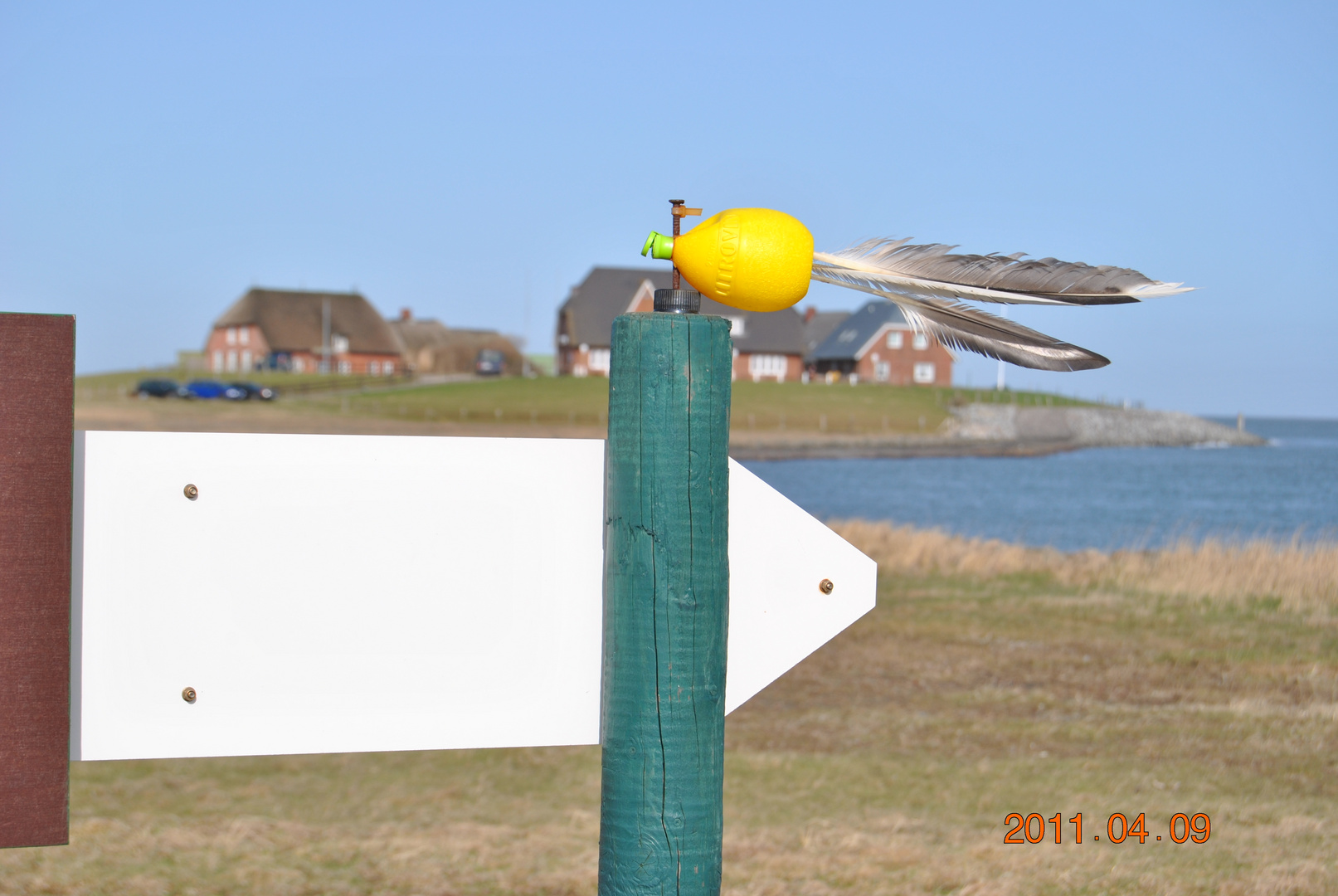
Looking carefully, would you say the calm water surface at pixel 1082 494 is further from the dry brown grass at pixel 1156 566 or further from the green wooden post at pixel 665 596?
the green wooden post at pixel 665 596

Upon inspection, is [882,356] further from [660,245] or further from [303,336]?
[660,245]

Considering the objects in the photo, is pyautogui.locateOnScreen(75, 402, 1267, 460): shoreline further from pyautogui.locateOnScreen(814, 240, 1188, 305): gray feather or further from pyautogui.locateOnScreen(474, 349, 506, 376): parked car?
pyautogui.locateOnScreen(814, 240, 1188, 305): gray feather

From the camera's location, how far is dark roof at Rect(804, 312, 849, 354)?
86.8 metres

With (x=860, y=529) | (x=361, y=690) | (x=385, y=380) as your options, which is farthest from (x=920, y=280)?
(x=385, y=380)

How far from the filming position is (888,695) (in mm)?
8453

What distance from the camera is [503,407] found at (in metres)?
57.8

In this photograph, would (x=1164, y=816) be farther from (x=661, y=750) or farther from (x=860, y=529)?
(x=860, y=529)

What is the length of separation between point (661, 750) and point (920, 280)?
1.09 m

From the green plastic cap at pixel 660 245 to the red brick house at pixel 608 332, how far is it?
215ft

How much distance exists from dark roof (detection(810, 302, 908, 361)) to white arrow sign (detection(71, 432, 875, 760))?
7510cm

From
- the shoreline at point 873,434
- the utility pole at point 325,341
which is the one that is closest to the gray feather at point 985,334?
the shoreline at point 873,434

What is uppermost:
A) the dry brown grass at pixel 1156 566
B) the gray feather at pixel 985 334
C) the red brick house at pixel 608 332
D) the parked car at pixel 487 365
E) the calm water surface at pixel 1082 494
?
the red brick house at pixel 608 332

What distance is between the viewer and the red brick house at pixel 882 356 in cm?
7700

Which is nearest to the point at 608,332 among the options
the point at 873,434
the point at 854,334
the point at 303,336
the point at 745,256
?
the point at 854,334
